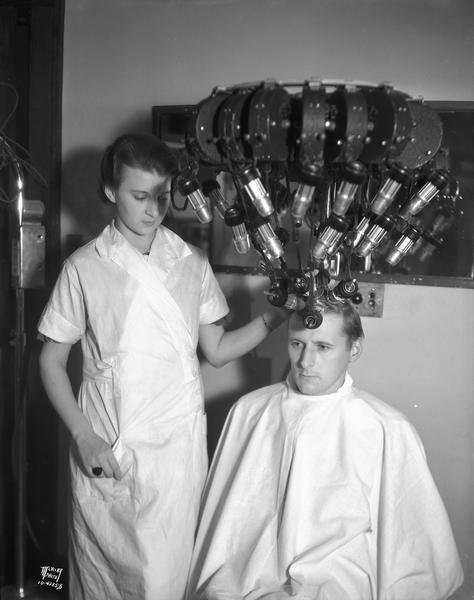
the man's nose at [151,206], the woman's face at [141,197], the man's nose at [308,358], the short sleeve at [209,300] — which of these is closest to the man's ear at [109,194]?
the woman's face at [141,197]

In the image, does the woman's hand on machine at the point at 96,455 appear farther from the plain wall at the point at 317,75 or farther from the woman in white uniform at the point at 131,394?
the plain wall at the point at 317,75

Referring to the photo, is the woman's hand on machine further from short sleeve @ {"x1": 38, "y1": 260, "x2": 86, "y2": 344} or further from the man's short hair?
the man's short hair

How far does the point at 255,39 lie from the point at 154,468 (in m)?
1.32

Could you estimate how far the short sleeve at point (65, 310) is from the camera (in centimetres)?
166

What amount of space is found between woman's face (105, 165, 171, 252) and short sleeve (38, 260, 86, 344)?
21cm

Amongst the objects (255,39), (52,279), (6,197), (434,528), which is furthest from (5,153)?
(434,528)

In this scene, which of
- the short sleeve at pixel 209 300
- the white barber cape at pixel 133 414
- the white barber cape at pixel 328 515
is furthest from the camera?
the short sleeve at pixel 209 300

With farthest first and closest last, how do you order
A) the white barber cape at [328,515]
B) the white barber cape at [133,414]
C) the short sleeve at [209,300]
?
the short sleeve at [209,300], the white barber cape at [133,414], the white barber cape at [328,515]

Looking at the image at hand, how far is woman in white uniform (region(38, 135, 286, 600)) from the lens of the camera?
159cm

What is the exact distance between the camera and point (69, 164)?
2.21 metres

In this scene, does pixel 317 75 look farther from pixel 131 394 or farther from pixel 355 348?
pixel 131 394

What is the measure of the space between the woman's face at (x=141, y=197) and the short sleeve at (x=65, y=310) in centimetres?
21

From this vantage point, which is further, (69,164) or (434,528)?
(69,164)

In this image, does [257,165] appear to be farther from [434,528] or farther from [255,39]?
[434,528]
